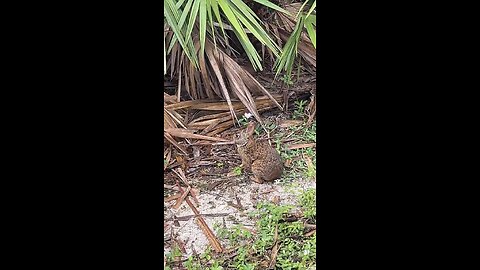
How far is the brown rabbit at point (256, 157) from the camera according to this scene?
2.34 metres

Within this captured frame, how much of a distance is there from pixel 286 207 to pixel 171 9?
0.86 metres

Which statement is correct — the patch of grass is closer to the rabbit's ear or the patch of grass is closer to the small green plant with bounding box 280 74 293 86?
the rabbit's ear

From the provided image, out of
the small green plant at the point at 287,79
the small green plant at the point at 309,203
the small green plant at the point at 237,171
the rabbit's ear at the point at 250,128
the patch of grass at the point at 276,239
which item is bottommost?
the patch of grass at the point at 276,239

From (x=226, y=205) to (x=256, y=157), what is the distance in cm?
21

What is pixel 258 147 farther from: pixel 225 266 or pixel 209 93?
pixel 225 266

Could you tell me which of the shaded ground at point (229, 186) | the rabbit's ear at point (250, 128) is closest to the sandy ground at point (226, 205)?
the shaded ground at point (229, 186)

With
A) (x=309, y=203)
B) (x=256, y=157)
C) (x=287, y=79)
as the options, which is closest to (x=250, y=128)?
(x=256, y=157)

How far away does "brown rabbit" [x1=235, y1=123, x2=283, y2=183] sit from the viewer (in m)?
2.34

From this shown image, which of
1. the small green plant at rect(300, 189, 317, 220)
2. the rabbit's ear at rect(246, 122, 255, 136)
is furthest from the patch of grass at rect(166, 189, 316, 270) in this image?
the rabbit's ear at rect(246, 122, 255, 136)

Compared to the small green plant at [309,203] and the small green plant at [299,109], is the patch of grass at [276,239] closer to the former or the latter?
the small green plant at [309,203]

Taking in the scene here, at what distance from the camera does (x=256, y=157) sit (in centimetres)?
233

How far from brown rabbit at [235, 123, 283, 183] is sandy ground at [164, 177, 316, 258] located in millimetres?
37

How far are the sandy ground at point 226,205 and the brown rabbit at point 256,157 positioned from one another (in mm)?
37

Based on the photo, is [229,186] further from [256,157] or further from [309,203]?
[309,203]
